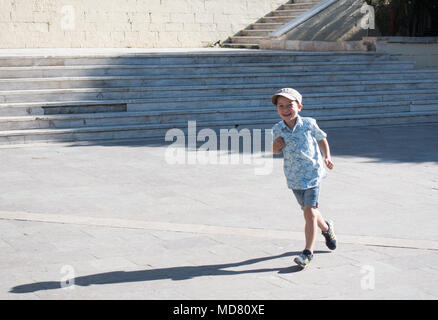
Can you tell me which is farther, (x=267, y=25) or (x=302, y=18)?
(x=267, y=25)

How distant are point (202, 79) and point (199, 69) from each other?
1.34 feet

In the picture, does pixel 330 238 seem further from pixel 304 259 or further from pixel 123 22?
pixel 123 22

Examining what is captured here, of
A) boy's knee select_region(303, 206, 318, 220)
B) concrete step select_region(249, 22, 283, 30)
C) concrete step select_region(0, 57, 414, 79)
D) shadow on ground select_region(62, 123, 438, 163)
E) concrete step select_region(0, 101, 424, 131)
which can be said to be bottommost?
shadow on ground select_region(62, 123, 438, 163)

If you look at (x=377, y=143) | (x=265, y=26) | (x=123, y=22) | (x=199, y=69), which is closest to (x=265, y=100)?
(x=199, y=69)

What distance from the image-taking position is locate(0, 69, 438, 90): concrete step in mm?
11750

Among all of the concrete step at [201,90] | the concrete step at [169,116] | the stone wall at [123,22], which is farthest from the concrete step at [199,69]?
the stone wall at [123,22]

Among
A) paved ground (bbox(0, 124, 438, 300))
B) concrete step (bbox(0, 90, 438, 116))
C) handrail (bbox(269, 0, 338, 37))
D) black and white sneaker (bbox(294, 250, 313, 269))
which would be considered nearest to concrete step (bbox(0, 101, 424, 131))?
concrete step (bbox(0, 90, 438, 116))

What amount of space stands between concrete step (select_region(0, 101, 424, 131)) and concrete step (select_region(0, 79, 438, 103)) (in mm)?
536

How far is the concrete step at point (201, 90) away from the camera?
11.4m

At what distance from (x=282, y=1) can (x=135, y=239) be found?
1552 cm

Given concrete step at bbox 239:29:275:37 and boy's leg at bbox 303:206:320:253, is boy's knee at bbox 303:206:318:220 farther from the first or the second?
concrete step at bbox 239:29:275:37

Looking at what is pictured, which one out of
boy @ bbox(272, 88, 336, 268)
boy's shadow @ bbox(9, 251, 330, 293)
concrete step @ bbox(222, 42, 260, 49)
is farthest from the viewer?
concrete step @ bbox(222, 42, 260, 49)

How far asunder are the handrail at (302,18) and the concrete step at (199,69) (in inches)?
131

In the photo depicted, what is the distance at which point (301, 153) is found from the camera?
507 cm
